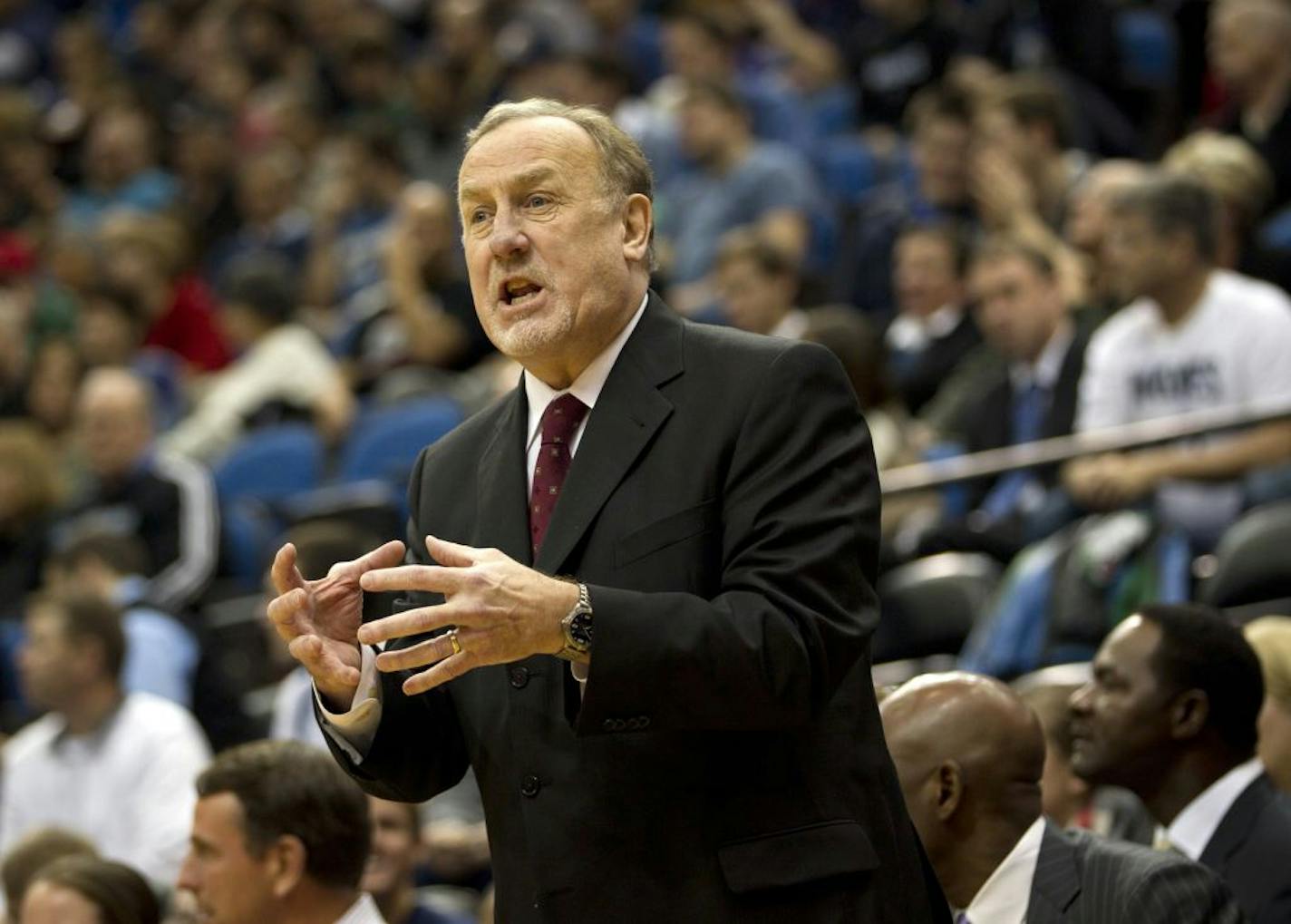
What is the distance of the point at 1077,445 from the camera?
18.9 ft

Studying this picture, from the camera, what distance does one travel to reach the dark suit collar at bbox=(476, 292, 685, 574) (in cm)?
236

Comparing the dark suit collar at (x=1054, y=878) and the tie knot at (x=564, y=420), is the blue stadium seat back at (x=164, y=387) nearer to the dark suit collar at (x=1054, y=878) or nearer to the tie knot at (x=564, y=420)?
the dark suit collar at (x=1054, y=878)

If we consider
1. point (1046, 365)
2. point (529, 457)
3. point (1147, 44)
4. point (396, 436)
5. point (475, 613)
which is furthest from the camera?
point (1147, 44)

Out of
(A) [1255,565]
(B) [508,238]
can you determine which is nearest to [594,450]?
(B) [508,238]

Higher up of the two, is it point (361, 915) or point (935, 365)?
point (935, 365)

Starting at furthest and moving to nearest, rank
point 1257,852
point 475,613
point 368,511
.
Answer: point 368,511 → point 1257,852 → point 475,613

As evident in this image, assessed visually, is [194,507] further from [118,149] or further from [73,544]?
[118,149]

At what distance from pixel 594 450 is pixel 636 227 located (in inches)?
11.2

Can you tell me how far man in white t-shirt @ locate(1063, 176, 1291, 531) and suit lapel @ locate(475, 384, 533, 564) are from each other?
3237 millimetres

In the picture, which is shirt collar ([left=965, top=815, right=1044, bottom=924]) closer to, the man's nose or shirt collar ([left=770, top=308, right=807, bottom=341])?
the man's nose

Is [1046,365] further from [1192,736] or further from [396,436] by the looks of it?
[1192,736]

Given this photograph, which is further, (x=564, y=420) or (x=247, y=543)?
(x=247, y=543)

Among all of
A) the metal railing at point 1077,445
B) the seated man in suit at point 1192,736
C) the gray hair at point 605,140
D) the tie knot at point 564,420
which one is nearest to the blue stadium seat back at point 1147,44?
the metal railing at point 1077,445

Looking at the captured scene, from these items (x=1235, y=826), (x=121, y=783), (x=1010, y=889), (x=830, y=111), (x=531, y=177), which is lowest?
(x=121, y=783)
